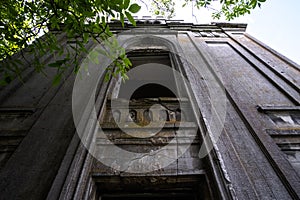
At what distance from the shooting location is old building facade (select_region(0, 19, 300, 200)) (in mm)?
1983

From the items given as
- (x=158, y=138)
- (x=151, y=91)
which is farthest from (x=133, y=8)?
(x=151, y=91)

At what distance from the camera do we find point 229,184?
1.84 meters

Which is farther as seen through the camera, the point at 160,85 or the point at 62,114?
the point at 160,85

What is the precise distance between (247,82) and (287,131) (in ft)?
4.76

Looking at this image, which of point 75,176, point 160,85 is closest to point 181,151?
point 75,176

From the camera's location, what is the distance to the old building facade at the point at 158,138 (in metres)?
1.98

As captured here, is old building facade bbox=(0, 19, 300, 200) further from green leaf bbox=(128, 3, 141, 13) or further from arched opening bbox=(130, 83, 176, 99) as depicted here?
arched opening bbox=(130, 83, 176, 99)

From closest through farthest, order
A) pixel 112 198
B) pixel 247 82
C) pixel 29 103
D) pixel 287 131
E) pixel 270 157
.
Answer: pixel 270 157
pixel 112 198
pixel 287 131
pixel 29 103
pixel 247 82

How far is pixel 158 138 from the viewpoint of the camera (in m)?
2.60

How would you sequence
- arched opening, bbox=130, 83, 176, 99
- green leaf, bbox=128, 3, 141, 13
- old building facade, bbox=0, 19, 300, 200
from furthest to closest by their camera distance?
arched opening, bbox=130, 83, 176, 99 → old building facade, bbox=0, 19, 300, 200 → green leaf, bbox=128, 3, 141, 13

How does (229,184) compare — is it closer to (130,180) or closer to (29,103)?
→ (130,180)

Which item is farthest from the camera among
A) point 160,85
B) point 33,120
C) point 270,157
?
point 160,85

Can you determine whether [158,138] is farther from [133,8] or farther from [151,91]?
[151,91]

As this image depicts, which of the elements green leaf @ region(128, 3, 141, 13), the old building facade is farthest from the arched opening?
green leaf @ region(128, 3, 141, 13)
